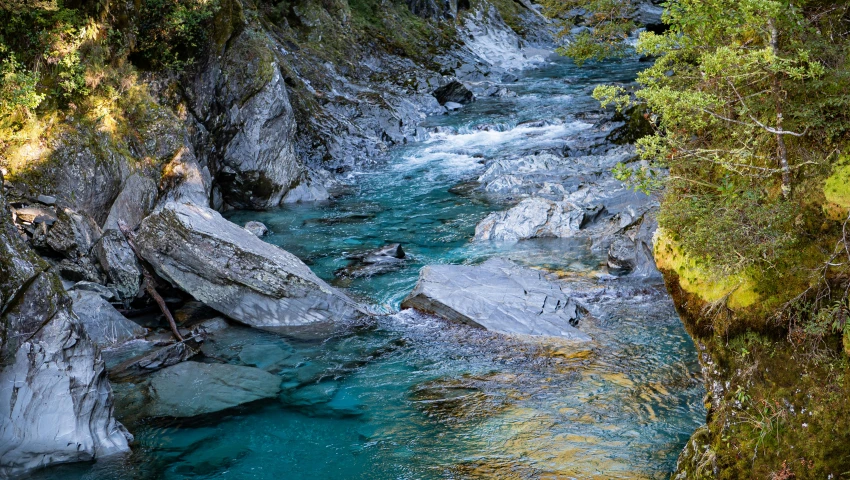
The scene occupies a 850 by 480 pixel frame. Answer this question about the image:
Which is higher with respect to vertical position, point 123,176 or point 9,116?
point 9,116

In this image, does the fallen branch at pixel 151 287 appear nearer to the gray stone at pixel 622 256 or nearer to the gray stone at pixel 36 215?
the gray stone at pixel 36 215

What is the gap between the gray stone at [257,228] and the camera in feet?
54.3

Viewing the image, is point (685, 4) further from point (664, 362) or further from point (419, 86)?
point (419, 86)

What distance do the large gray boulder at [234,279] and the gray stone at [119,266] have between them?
0.57 m

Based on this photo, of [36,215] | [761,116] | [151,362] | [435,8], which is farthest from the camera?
[435,8]

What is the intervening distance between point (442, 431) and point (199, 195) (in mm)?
10641

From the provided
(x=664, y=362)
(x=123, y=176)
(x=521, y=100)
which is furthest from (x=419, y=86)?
(x=664, y=362)

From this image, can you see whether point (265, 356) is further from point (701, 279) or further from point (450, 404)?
point (701, 279)

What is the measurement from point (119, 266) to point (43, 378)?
4.73 meters

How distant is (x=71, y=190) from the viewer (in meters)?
12.8

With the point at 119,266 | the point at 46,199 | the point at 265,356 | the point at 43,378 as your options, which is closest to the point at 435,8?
the point at 46,199

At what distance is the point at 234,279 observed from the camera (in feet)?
38.2

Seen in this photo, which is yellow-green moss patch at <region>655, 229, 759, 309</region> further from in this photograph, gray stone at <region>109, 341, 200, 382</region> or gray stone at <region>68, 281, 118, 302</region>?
gray stone at <region>68, 281, 118, 302</region>

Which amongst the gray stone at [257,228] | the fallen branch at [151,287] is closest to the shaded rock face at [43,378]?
the fallen branch at [151,287]
